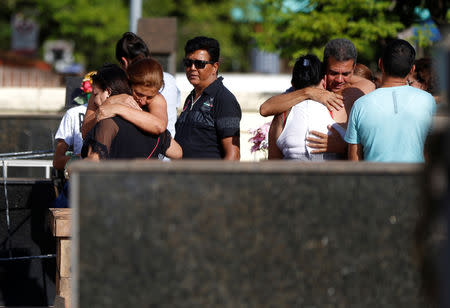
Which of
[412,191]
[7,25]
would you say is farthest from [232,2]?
[412,191]

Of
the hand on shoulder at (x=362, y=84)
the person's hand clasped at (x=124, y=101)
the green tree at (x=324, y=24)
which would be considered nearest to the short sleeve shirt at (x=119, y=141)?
the person's hand clasped at (x=124, y=101)

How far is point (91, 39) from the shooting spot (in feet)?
82.7

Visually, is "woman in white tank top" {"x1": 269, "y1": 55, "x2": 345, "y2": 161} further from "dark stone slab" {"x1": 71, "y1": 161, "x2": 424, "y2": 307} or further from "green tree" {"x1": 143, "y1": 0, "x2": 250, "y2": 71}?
"green tree" {"x1": 143, "y1": 0, "x2": 250, "y2": 71}

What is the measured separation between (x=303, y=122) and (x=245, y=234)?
1584 millimetres

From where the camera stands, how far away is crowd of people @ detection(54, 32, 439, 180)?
421cm

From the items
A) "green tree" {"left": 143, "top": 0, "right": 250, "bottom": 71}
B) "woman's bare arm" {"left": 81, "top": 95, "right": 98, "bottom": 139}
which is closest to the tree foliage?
"green tree" {"left": 143, "top": 0, "right": 250, "bottom": 71}

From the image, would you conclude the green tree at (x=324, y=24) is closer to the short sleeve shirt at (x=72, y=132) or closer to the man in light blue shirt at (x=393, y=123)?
the short sleeve shirt at (x=72, y=132)

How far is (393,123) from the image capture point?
4.20 metres

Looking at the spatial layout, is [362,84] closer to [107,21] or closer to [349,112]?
[349,112]

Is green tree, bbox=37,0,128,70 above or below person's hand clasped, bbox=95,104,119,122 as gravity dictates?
above

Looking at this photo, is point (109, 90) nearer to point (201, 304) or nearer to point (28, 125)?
point (201, 304)

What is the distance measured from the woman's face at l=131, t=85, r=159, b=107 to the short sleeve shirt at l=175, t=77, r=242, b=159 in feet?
2.04

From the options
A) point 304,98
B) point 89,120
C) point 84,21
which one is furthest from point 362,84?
point 84,21

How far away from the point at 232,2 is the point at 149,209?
27451 mm
